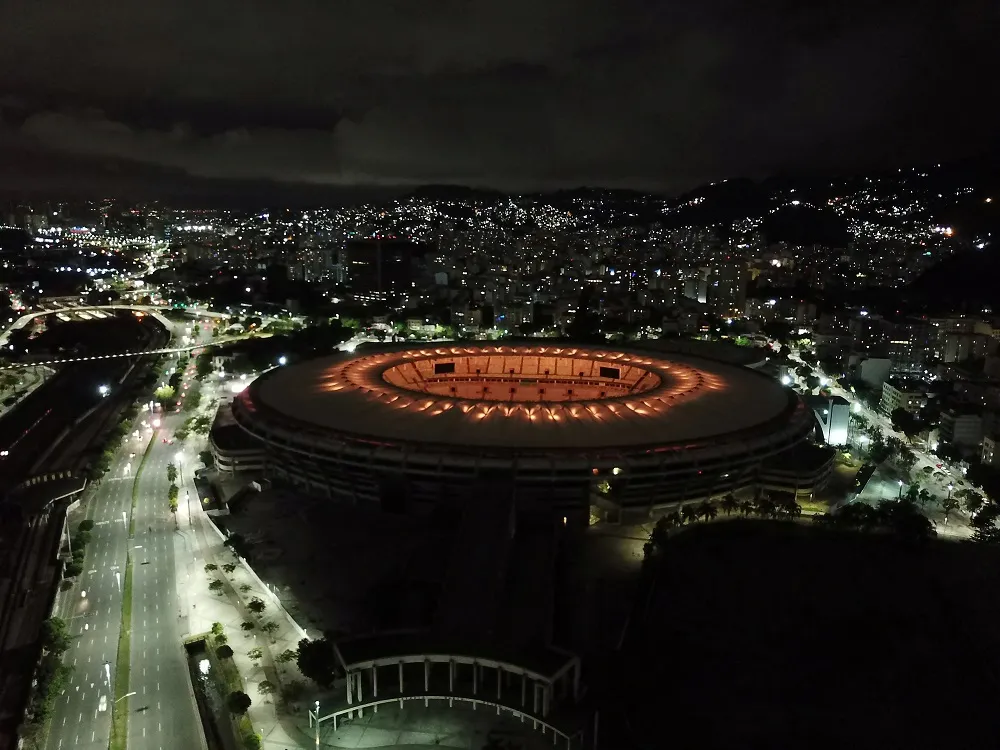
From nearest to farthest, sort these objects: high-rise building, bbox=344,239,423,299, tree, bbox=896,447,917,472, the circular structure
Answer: the circular structure, tree, bbox=896,447,917,472, high-rise building, bbox=344,239,423,299

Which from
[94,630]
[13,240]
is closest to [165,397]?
[94,630]

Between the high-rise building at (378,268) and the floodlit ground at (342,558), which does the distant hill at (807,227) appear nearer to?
the high-rise building at (378,268)

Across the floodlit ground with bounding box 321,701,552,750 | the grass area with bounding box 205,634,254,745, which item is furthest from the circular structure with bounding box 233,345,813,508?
the floodlit ground with bounding box 321,701,552,750

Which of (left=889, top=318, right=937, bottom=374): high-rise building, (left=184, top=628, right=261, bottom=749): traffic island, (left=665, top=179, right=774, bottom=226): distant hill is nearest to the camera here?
(left=184, top=628, right=261, bottom=749): traffic island

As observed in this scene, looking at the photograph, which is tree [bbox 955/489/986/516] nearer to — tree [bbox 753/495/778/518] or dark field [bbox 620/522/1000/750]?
dark field [bbox 620/522/1000/750]

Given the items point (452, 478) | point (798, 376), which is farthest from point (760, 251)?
point (452, 478)

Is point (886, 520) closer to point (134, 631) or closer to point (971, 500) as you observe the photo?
point (971, 500)
